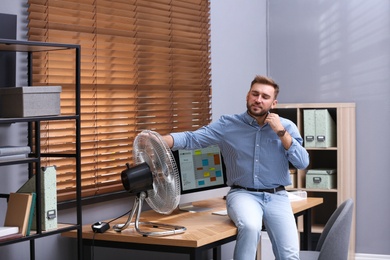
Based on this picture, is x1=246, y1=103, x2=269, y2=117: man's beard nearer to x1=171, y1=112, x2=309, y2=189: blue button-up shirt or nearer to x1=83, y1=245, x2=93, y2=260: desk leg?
x1=171, y1=112, x2=309, y2=189: blue button-up shirt

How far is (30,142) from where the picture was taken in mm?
3340

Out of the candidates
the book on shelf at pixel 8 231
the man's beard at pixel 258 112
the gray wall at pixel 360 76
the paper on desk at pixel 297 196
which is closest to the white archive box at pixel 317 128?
the gray wall at pixel 360 76

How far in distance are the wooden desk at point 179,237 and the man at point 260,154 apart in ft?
0.44

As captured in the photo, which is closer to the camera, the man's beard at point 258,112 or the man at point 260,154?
the man at point 260,154

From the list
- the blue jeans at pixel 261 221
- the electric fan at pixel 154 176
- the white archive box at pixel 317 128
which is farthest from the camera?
the white archive box at pixel 317 128

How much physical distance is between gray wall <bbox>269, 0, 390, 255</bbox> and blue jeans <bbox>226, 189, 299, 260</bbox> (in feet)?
5.93

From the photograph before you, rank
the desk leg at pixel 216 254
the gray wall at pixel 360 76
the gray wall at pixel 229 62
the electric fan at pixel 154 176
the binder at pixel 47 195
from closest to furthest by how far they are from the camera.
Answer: the binder at pixel 47 195 < the electric fan at pixel 154 176 < the gray wall at pixel 229 62 < the desk leg at pixel 216 254 < the gray wall at pixel 360 76

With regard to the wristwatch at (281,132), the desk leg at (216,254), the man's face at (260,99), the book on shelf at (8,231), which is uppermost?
the man's face at (260,99)

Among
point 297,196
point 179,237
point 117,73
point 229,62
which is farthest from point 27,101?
point 229,62

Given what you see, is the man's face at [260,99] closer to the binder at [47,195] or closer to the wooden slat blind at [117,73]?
the wooden slat blind at [117,73]

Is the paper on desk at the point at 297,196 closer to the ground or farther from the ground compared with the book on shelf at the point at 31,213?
closer to the ground

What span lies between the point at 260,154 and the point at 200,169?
18.6 inches

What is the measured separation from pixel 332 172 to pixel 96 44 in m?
2.25

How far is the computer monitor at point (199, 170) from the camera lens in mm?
4051
